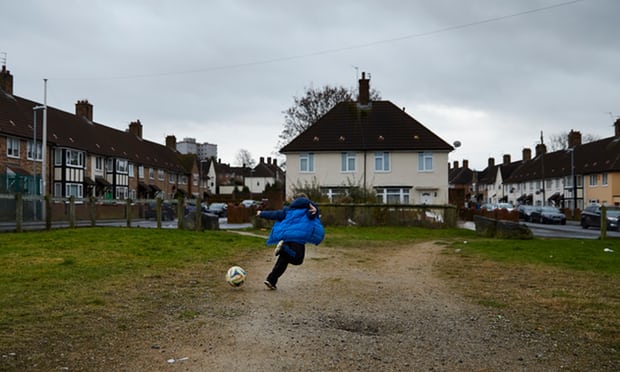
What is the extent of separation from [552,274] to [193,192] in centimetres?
7640

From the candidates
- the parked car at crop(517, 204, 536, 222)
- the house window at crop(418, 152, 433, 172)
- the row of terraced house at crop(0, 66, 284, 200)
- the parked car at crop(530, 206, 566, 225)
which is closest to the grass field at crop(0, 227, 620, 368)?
the row of terraced house at crop(0, 66, 284, 200)

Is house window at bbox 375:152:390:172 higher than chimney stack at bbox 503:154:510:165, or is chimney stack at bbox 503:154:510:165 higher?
chimney stack at bbox 503:154:510:165

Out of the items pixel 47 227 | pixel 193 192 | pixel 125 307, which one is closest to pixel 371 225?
pixel 47 227

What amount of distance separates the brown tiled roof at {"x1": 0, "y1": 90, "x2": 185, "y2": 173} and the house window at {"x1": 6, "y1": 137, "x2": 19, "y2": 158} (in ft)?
2.21

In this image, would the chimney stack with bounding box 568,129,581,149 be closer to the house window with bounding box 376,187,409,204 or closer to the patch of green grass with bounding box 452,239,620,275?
the house window with bounding box 376,187,409,204

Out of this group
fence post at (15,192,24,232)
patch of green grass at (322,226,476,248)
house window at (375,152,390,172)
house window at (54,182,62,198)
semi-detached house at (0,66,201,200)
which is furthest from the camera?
house window at (54,182,62,198)

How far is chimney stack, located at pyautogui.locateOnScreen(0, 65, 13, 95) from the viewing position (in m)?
45.8

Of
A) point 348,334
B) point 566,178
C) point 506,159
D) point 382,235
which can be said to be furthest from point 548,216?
point 506,159

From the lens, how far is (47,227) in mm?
19406

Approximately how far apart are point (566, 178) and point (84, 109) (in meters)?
57.7

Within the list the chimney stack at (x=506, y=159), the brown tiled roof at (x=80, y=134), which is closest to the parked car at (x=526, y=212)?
the brown tiled roof at (x=80, y=134)

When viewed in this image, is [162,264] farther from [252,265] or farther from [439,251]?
[439,251]

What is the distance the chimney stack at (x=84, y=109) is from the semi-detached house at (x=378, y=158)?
82.7ft

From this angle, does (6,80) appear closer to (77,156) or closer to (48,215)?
(77,156)
